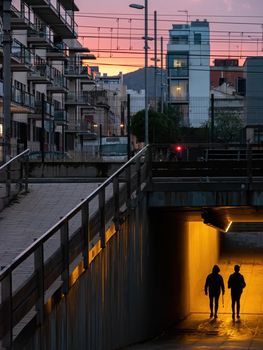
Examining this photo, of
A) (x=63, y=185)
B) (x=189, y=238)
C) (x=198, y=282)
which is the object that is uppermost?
(x=63, y=185)

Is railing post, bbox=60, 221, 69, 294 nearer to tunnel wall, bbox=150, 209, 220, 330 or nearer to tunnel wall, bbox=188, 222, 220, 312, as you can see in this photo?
tunnel wall, bbox=150, 209, 220, 330

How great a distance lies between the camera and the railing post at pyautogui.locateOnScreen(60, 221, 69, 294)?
1017cm

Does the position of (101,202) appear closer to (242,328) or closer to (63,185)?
(63,185)

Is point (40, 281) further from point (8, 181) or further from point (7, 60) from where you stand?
point (7, 60)

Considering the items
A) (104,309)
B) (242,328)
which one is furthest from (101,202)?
(242,328)

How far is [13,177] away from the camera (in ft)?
58.9

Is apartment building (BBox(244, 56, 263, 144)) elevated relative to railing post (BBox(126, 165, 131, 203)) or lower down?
elevated

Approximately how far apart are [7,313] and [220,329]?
13718 mm

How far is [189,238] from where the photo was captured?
27.0 meters

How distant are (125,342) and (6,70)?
14343 mm

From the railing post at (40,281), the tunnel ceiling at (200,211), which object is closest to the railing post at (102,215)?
the railing post at (40,281)

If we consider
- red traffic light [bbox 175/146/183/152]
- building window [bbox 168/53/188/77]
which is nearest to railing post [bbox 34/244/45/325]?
red traffic light [bbox 175/146/183/152]

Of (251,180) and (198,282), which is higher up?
(251,180)

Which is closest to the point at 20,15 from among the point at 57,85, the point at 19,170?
the point at 57,85
